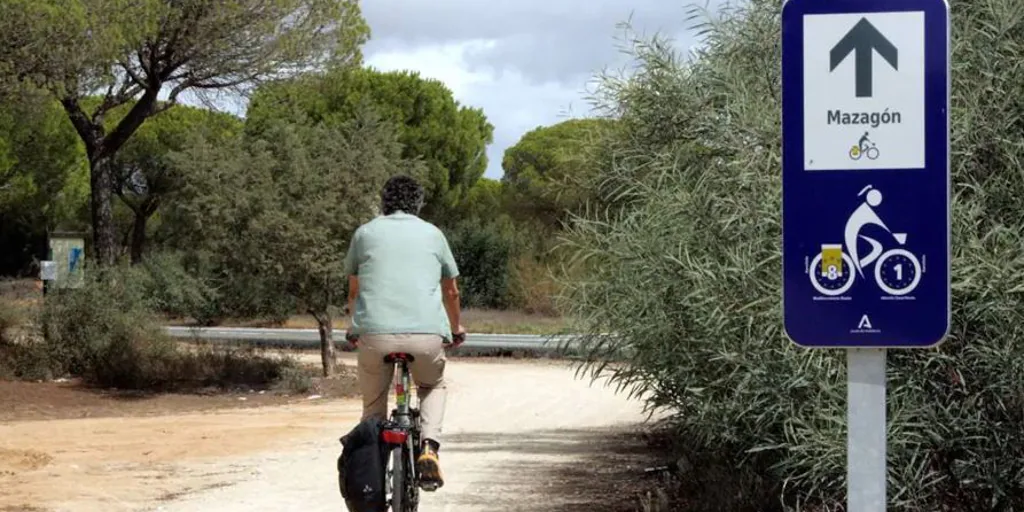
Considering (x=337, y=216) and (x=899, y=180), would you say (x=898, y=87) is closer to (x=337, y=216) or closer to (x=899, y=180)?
(x=899, y=180)

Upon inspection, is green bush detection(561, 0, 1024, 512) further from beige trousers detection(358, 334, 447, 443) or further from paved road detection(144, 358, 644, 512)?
paved road detection(144, 358, 644, 512)

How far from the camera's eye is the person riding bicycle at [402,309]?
6695mm

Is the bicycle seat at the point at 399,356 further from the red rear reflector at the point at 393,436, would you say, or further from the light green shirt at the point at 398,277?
the red rear reflector at the point at 393,436

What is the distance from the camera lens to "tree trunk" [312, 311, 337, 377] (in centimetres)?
2212

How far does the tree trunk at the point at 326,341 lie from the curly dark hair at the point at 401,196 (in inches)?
594

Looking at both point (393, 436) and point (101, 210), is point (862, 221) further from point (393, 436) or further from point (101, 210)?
point (101, 210)

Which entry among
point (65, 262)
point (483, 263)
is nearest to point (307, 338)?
point (483, 263)

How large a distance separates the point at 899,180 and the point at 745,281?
296cm

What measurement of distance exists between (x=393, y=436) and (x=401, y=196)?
1338 mm

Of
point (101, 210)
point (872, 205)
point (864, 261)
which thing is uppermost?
point (101, 210)

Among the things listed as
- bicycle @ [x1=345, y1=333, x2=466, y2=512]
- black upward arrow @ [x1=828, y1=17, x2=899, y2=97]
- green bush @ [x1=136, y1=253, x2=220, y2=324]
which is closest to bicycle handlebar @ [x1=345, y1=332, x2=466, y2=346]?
bicycle @ [x1=345, y1=333, x2=466, y2=512]

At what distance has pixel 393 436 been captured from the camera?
6594mm

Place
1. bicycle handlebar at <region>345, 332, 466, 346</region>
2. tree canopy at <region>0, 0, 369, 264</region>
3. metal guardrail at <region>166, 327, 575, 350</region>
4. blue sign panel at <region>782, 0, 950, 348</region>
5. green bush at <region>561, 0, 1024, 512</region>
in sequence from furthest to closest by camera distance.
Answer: metal guardrail at <region>166, 327, 575, 350</region>
tree canopy at <region>0, 0, 369, 264</region>
bicycle handlebar at <region>345, 332, 466, 346</region>
green bush at <region>561, 0, 1024, 512</region>
blue sign panel at <region>782, 0, 950, 348</region>

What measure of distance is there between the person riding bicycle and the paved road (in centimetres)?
180
